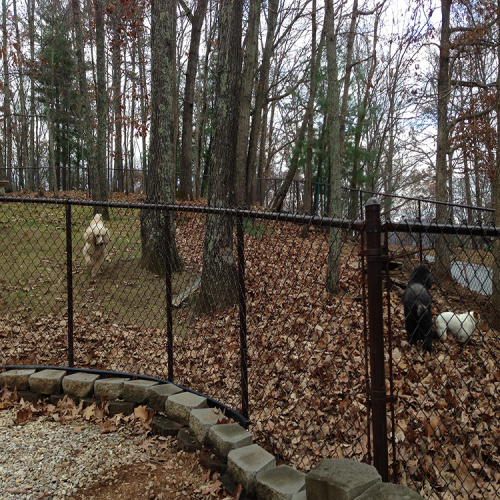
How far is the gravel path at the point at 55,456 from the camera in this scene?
275 cm

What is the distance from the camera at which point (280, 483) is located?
7.86 ft

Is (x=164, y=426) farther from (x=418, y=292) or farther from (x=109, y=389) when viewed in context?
(x=418, y=292)

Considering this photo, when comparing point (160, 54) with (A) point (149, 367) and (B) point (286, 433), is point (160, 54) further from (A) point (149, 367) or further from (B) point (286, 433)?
(B) point (286, 433)

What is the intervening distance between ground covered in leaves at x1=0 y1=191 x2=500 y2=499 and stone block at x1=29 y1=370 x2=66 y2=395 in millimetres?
712

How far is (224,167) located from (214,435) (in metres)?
4.03

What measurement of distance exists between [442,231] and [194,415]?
2.28 metres

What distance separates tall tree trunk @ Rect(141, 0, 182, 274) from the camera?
23.2 feet

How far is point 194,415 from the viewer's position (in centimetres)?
321

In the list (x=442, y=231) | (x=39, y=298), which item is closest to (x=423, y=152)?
(x=39, y=298)

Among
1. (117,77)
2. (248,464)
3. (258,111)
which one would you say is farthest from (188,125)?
(248,464)

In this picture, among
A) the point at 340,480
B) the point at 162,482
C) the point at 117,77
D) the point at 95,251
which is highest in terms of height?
the point at 117,77

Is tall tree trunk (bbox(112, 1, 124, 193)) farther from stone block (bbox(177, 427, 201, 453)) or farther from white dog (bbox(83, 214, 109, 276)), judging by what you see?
stone block (bbox(177, 427, 201, 453))

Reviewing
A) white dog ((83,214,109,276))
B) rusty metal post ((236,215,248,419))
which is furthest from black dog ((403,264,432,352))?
white dog ((83,214,109,276))

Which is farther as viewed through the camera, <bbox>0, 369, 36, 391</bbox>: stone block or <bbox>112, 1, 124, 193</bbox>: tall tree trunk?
<bbox>112, 1, 124, 193</bbox>: tall tree trunk
